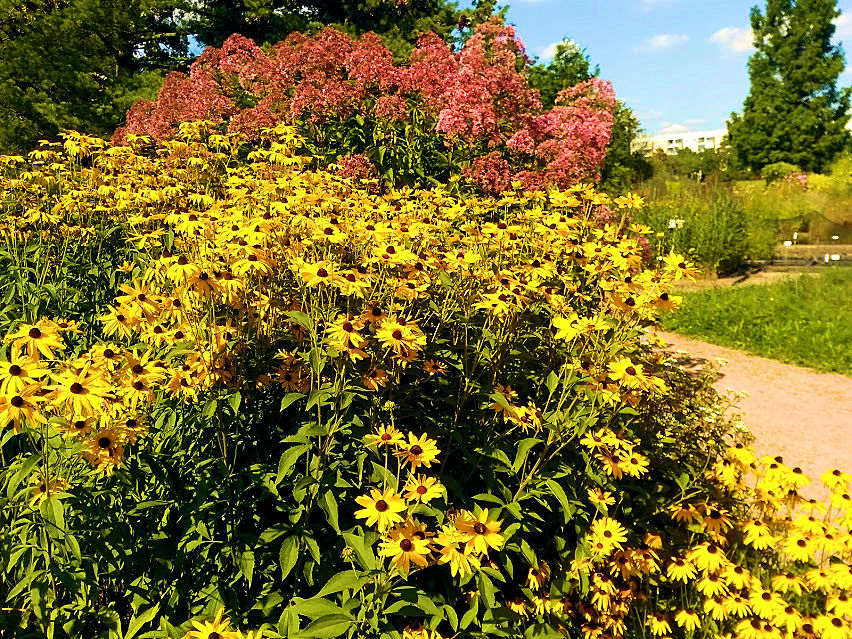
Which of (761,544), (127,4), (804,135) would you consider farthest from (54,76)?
(804,135)

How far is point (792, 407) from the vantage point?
227 inches

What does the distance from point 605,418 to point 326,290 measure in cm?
122

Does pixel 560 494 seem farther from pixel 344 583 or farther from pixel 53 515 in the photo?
pixel 53 515

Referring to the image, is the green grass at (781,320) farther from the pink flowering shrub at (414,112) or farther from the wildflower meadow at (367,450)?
the wildflower meadow at (367,450)

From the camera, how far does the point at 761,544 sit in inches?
98.6

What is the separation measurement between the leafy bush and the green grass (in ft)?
16.8

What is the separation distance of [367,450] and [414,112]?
445 centimetres

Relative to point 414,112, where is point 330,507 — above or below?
below

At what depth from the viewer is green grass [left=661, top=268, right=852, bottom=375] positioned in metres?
7.43

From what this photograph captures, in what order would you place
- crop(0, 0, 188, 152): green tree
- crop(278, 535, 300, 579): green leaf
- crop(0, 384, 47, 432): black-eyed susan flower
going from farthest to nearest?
crop(0, 0, 188, 152): green tree < crop(278, 535, 300, 579): green leaf < crop(0, 384, 47, 432): black-eyed susan flower

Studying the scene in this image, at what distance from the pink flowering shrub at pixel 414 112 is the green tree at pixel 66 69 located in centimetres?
767

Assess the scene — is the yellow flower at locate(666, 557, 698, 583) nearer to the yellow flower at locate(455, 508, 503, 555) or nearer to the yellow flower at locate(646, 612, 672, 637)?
the yellow flower at locate(646, 612, 672, 637)

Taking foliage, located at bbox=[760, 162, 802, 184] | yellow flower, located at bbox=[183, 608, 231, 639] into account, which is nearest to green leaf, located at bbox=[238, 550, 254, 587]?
yellow flower, located at bbox=[183, 608, 231, 639]

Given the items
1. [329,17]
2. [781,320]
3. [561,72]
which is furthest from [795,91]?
[781,320]
